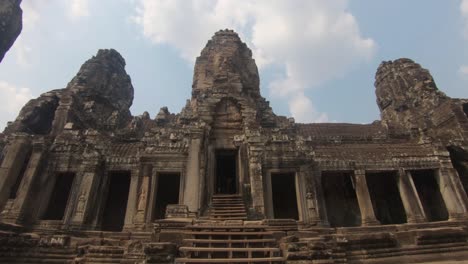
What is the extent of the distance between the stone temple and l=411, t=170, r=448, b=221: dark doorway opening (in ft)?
0.19

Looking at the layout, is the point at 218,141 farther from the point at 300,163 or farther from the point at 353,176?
the point at 353,176

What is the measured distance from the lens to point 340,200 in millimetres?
16844

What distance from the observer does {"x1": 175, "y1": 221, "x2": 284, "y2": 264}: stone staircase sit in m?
7.01

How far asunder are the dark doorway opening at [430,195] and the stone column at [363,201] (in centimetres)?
391

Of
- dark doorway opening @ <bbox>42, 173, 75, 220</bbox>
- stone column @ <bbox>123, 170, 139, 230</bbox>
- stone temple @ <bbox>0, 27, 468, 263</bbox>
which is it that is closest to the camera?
stone temple @ <bbox>0, 27, 468, 263</bbox>

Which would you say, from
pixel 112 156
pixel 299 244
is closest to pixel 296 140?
pixel 299 244

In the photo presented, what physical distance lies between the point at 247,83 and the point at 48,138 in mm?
12657

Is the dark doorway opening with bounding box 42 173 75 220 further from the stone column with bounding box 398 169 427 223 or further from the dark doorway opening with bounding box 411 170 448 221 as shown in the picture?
the dark doorway opening with bounding box 411 170 448 221

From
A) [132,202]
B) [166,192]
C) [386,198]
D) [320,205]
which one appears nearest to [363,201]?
[320,205]

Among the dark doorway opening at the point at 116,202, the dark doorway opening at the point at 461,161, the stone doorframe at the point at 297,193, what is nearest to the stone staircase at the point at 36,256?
the dark doorway opening at the point at 116,202

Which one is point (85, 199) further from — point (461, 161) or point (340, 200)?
point (461, 161)

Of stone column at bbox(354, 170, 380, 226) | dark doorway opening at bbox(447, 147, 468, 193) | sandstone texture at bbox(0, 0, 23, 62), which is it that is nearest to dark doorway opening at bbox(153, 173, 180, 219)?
stone column at bbox(354, 170, 380, 226)

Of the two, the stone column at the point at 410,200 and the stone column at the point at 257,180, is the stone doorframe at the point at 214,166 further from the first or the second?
the stone column at the point at 410,200

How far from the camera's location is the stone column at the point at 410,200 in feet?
45.7
